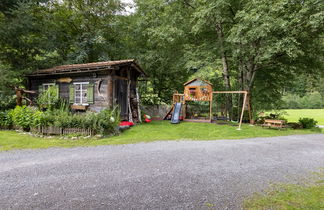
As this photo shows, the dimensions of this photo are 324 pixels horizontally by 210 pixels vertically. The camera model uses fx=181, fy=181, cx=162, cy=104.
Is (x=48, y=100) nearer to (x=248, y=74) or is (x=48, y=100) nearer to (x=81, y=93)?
(x=81, y=93)

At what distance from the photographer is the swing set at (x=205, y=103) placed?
41.4 feet

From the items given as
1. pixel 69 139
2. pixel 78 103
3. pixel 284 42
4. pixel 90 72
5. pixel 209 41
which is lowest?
pixel 69 139

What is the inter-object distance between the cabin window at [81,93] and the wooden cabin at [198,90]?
22.6 ft

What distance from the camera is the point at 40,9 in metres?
16.5

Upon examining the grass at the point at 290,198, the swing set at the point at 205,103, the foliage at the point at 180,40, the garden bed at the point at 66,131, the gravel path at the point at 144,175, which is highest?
the foliage at the point at 180,40

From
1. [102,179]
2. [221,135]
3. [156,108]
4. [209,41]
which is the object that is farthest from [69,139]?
[209,41]

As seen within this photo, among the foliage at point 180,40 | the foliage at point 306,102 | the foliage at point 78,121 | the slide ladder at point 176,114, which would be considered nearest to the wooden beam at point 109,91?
the foliage at point 78,121

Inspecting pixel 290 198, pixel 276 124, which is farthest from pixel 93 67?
pixel 276 124

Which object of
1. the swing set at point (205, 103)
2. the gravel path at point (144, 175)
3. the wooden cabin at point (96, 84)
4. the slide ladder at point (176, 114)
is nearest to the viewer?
the gravel path at point (144, 175)

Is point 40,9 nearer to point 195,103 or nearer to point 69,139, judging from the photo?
point 69,139

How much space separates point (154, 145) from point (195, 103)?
9.55m

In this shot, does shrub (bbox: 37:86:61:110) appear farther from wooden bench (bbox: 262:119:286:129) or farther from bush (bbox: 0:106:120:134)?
wooden bench (bbox: 262:119:286:129)

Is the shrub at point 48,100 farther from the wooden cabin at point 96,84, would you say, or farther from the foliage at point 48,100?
the wooden cabin at point 96,84

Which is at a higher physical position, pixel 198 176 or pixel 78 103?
pixel 78 103
